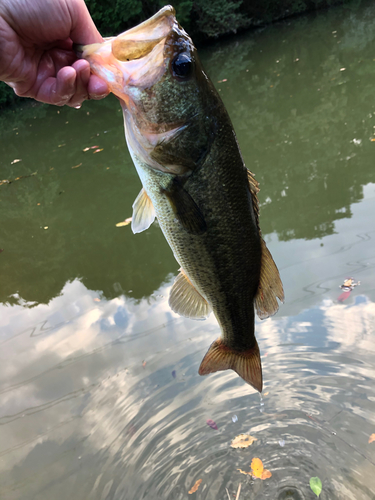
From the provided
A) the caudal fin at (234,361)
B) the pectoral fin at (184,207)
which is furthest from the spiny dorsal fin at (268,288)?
the pectoral fin at (184,207)

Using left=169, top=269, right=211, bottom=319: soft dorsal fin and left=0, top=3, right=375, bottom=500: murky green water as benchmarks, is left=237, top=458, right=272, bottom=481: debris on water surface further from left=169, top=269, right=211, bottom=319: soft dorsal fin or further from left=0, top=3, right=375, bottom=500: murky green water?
left=169, top=269, right=211, bottom=319: soft dorsal fin

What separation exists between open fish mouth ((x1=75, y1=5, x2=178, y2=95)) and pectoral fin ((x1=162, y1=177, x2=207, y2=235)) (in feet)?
1.31

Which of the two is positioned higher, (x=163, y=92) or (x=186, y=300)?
(x=163, y=92)

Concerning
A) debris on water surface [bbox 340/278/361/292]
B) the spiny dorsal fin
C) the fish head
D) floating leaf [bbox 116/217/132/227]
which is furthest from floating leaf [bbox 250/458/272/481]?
floating leaf [bbox 116/217/132/227]

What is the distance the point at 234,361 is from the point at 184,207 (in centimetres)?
95

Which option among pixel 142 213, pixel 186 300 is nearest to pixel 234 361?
pixel 186 300

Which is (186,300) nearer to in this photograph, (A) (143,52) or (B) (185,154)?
(B) (185,154)

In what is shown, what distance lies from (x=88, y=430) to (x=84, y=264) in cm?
227

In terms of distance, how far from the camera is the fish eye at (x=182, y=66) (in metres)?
1.47

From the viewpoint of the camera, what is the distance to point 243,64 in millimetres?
14203

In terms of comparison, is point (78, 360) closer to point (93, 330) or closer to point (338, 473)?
point (93, 330)

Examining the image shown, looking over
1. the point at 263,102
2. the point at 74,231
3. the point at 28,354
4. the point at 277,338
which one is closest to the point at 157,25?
the point at 277,338

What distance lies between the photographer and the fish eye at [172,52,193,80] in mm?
1473

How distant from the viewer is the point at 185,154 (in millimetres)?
1554
